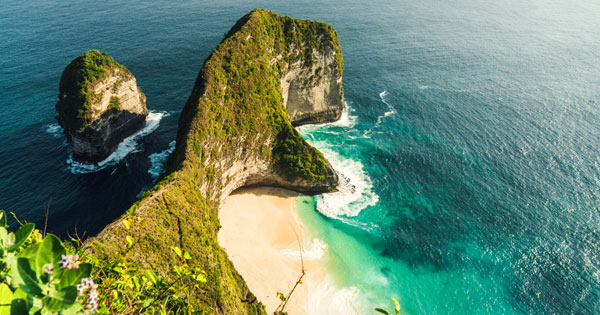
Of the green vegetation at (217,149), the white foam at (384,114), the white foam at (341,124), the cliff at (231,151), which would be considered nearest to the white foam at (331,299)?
the green vegetation at (217,149)

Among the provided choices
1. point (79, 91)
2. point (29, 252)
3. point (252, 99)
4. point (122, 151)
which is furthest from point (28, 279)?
point (122, 151)

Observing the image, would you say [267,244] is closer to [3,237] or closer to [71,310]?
[3,237]

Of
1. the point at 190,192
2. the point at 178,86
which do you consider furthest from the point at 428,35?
the point at 190,192

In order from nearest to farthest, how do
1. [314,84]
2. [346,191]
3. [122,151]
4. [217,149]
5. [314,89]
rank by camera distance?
[217,149] < [346,191] < [122,151] < [314,84] < [314,89]

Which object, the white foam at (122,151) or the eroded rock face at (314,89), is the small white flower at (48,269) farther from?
the eroded rock face at (314,89)

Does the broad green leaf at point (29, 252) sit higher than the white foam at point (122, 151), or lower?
higher

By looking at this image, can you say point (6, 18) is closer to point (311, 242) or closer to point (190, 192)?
point (190, 192)
